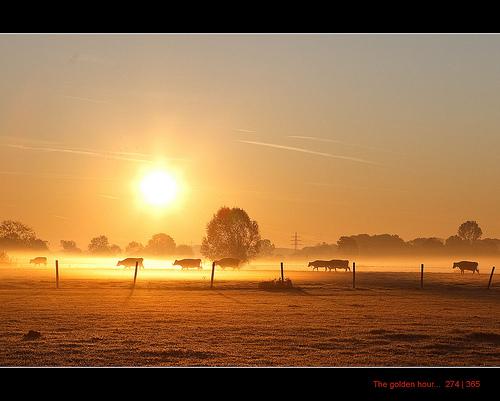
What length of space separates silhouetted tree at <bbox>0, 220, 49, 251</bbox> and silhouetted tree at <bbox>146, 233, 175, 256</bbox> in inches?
2199

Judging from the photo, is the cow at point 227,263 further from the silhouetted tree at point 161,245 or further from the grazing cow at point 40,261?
the silhouetted tree at point 161,245

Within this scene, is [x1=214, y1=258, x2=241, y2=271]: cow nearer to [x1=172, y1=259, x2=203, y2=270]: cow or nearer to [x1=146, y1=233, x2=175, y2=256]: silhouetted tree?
[x1=172, y1=259, x2=203, y2=270]: cow

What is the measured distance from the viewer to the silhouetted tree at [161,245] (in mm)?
190875

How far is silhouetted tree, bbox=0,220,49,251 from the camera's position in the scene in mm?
132500

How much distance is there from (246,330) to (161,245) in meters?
178

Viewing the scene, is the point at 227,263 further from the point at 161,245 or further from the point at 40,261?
the point at 161,245

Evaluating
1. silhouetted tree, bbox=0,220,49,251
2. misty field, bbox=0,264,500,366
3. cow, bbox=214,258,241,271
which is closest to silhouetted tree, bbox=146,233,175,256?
silhouetted tree, bbox=0,220,49,251

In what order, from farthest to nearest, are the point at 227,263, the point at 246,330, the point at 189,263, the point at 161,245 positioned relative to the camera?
the point at 161,245 < the point at 227,263 < the point at 189,263 < the point at 246,330

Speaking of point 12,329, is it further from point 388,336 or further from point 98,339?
point 388,336

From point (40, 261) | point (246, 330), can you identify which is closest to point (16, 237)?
point (40, 261)

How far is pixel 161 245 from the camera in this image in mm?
192750

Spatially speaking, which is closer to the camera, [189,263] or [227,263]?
[189,263]

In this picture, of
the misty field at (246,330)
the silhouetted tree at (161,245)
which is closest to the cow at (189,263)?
the misty field at (246,330)
